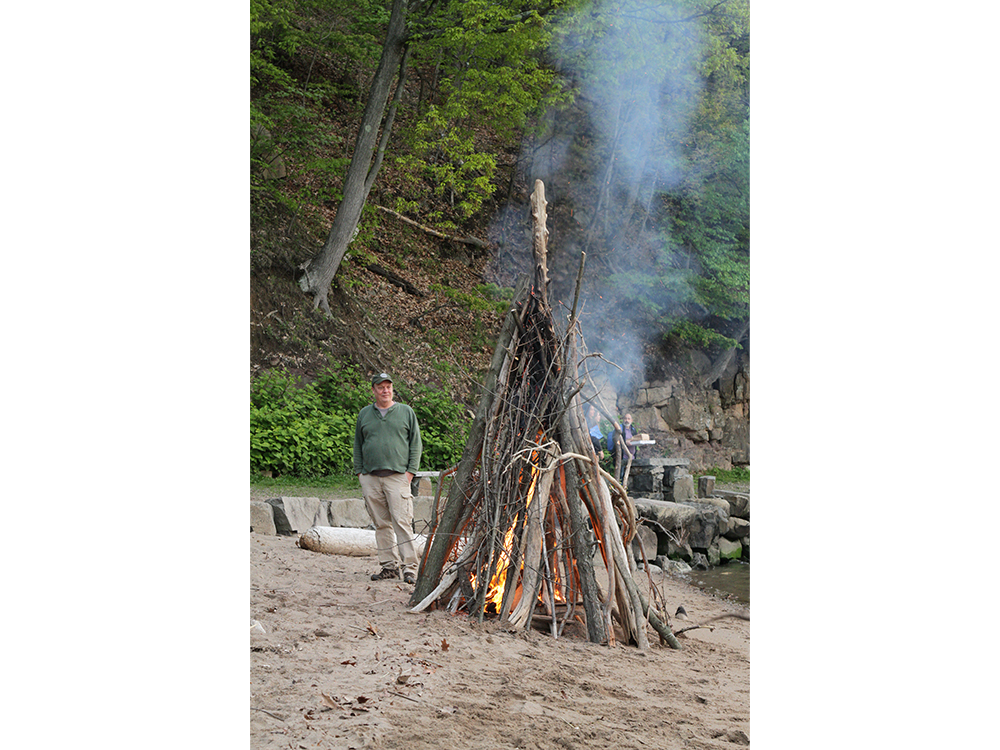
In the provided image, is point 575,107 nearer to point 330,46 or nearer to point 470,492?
point 330,46

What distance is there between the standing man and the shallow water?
6.81 ft

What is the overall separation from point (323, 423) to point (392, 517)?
0.59m

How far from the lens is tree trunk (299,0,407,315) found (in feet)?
11.0

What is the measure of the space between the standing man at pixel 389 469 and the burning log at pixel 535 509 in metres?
0.37

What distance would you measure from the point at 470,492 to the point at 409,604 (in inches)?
20.9

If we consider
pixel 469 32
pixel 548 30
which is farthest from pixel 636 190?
pixel 469 32

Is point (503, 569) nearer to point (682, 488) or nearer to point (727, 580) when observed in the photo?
point (682, 488)

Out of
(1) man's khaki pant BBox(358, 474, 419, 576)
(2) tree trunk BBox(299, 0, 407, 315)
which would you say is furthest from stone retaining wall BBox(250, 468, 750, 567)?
(2) tree trunk BBox(299, 0, 407, 315)

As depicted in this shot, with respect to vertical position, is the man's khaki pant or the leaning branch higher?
the leaning branch

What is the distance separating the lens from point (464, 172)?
3.50m

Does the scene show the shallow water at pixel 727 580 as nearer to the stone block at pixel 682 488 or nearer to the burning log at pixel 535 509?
the stone block at pixel 682 488

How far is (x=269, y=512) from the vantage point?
3.69 metres

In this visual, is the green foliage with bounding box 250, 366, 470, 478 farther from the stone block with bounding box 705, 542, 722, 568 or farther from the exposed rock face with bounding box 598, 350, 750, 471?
the stone block with bounding box 705, 542, 722, 568

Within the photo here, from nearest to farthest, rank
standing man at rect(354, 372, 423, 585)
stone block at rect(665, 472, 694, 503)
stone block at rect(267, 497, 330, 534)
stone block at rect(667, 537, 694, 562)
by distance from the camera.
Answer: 1. standing man at rect(354, 372, 423, 585)
2. stone block at rect(267, 497, 330, 534)
3. stone block at rect(665, 472, 694, 503)
4. stone block at rect(667, 537, 694, 562)
